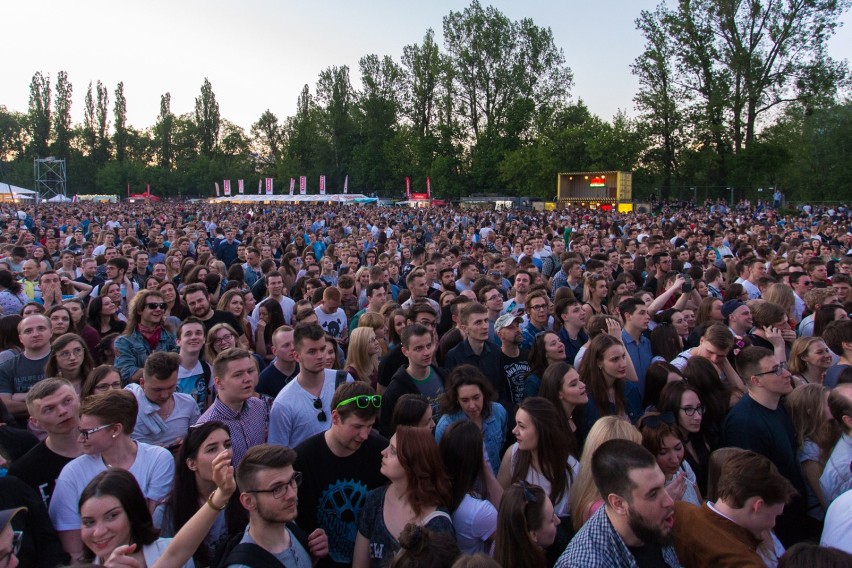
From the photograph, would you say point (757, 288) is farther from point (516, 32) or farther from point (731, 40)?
point (516, 32)

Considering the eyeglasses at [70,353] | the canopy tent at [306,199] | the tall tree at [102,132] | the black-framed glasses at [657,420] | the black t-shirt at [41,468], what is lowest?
the black t-shirt at [41,468]

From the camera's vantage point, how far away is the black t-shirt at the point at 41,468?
123 inches

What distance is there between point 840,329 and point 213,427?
4772 mm

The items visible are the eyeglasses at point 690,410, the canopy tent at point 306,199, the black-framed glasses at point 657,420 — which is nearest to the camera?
the black-framed glasses at point 657,420

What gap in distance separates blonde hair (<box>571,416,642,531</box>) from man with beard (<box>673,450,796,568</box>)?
434mm

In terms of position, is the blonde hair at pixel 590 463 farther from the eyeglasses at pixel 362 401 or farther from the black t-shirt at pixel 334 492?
the eyeglasses at pixel 362 401

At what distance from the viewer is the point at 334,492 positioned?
10.2 ft

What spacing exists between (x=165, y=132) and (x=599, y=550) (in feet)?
307

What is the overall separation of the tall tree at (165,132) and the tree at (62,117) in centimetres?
1092

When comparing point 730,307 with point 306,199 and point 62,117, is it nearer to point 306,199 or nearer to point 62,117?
point 306,199

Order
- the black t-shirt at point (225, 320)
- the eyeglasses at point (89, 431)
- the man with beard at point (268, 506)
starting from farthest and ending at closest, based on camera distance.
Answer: the black t-shirt at point (225, 320), the eyeglasses at point (89, 431), the man with beard at point (268, 506)

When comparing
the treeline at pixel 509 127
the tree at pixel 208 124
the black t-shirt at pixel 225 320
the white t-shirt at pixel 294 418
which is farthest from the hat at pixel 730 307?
the tree at pixel 208 124

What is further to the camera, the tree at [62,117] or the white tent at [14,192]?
the tree at [62,117]

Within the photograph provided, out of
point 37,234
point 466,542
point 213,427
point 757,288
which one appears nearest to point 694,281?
point 757,288
